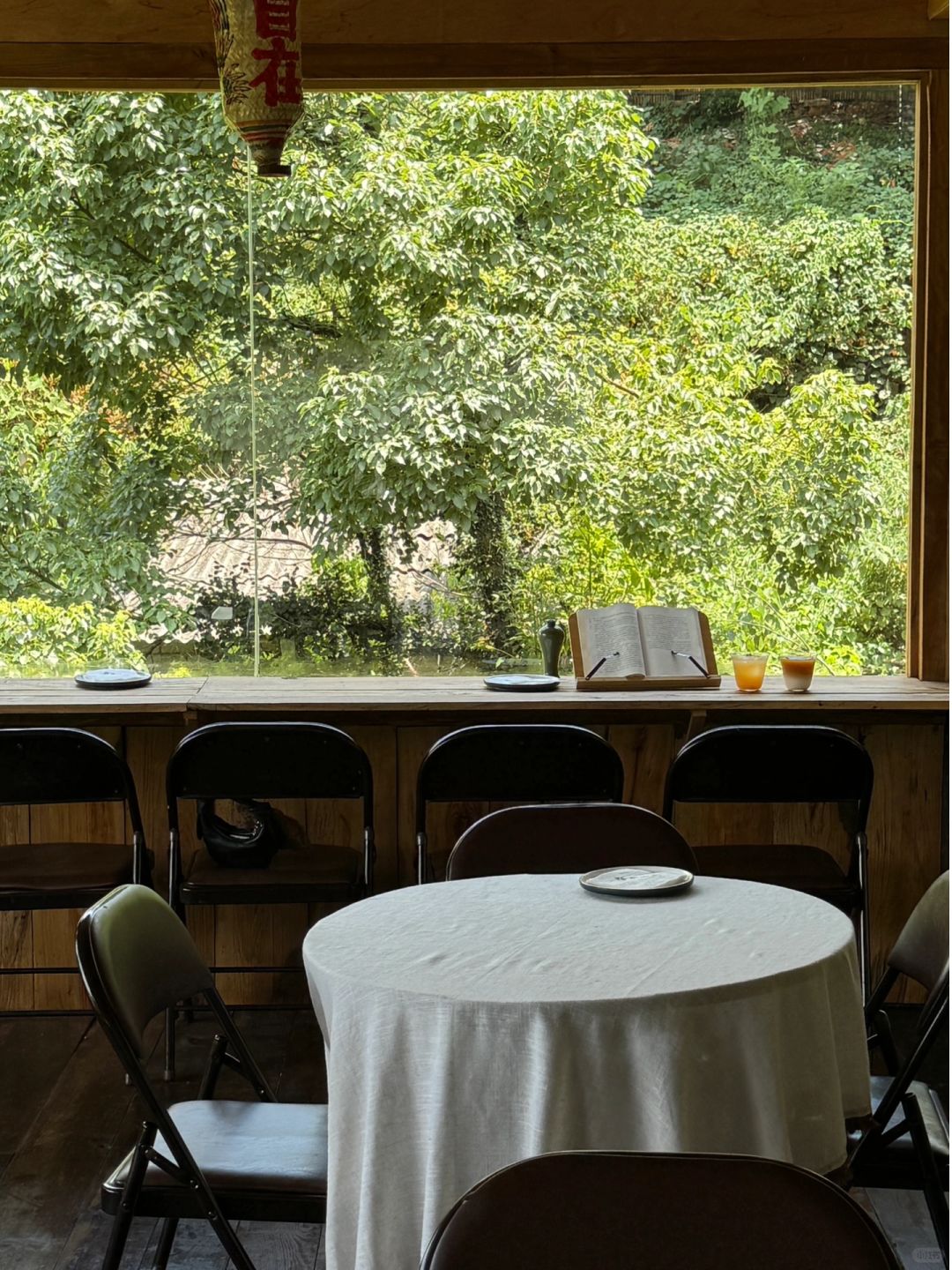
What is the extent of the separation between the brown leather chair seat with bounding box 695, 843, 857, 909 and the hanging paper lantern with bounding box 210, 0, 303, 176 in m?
1.91

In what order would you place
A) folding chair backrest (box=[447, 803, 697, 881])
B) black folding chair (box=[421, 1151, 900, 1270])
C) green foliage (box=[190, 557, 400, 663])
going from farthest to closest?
green foliage (box=[190, 557, 400, 663]) → folding chair backrest (box=[447, 803, 697, 881]) → black folding chair (box=[421, 1151, 900, 1270])

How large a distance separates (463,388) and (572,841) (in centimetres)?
183

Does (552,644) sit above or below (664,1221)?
above

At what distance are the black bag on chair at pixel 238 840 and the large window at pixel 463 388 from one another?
0.69m

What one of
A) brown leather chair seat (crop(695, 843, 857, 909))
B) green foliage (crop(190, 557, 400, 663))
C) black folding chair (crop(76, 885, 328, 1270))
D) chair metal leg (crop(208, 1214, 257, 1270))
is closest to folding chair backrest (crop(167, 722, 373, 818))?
green foliage (crop(190, 557, 400, 663))

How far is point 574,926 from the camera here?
2.13 meters

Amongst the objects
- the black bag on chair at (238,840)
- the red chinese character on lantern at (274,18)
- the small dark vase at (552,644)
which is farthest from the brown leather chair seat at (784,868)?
the red chinese character on lantern at (274,18)

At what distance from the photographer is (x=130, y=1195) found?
6.14ft

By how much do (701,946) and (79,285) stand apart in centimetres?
292

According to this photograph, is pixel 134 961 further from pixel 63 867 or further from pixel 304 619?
pixel 304 619

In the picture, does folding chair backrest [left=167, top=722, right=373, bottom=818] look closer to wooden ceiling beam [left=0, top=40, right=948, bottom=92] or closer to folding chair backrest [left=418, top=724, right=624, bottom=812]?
folding chair backrest [left=418, top=724, right=624, bottom=812]


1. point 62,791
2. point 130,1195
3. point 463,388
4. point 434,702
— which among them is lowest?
point 130,1195

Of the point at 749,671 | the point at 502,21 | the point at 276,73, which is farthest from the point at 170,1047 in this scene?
the point at 502,21

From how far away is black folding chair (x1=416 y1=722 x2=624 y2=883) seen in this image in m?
3.34
